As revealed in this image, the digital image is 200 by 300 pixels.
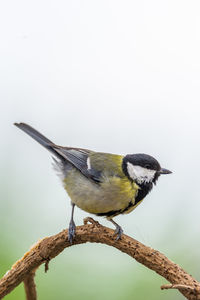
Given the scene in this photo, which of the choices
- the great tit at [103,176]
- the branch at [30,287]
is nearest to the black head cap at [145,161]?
the great tit at [103,176]

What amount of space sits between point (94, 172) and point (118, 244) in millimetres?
615

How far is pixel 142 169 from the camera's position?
165cm

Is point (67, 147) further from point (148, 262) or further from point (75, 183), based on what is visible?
point (148, 262)

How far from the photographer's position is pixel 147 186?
1649 mm

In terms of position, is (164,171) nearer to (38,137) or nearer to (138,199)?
(138,199)

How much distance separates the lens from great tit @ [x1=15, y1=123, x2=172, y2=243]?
154 cm

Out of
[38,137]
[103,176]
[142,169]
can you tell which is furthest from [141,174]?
[38,137]

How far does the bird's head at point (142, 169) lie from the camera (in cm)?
164

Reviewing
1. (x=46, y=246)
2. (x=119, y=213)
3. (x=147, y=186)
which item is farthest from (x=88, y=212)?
(x=46, y=246)

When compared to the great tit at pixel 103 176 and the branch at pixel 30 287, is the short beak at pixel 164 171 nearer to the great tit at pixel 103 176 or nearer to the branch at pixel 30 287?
the great tit at pixel 103 176

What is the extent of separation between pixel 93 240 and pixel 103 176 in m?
0.52

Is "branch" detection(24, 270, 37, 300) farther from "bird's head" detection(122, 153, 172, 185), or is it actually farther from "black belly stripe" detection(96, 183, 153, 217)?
"bird's head" detection(122, 153, 172, 185)

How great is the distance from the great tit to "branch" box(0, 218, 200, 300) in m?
0.34

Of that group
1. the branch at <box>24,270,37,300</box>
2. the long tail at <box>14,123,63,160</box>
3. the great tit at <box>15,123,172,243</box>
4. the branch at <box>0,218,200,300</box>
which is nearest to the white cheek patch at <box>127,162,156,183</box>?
the great tit at <box>15,123,172,243</box>
